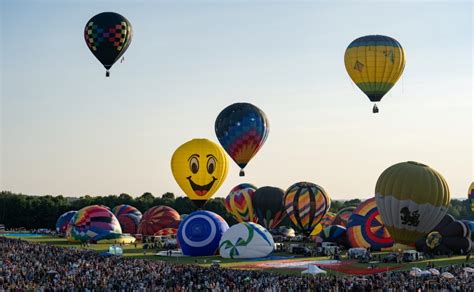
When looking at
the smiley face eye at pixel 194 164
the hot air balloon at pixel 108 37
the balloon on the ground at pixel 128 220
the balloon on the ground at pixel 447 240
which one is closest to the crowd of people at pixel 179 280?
the balloon on the ground at pixel 447 240

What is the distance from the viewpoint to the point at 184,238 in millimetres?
44062

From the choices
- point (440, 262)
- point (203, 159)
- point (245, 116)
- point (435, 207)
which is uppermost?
point (245, 116)

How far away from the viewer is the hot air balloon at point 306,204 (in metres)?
56.6

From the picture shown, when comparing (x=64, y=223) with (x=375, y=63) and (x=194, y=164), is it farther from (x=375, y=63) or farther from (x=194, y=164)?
(x=375, y=63)

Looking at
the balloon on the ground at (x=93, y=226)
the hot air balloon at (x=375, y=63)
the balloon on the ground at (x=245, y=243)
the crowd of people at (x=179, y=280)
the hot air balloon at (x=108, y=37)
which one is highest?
the hot air balloon at (x=108, y=37)

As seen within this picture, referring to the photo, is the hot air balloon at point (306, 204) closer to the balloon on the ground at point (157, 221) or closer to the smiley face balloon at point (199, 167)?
the smiley face balloon at point (199, 167)

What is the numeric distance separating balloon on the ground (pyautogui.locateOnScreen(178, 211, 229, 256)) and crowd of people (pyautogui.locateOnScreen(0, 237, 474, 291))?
26.9 ft

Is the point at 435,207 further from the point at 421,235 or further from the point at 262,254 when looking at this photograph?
the point at 262,254

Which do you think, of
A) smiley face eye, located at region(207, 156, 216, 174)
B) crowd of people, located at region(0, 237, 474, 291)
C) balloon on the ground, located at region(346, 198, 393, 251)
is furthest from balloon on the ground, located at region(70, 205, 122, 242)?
crowd of people, located at region(0, 237, 474, 291)

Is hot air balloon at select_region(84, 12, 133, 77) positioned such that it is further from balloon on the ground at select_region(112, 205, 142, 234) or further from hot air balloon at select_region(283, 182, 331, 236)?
balloon on the ground at select_region(112, 205, 142, 234)

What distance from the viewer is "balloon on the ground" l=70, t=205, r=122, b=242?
56031 millimetres

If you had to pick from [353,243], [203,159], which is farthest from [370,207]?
[203,159]

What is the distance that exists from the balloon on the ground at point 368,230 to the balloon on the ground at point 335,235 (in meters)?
1.18

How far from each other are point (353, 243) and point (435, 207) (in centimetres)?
677
